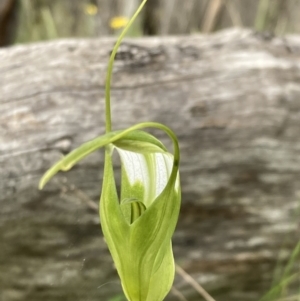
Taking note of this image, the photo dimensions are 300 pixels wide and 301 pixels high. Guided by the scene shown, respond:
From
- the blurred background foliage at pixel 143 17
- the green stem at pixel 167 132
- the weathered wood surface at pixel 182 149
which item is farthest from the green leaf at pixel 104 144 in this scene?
the blurred background foliage at pixel 143 17

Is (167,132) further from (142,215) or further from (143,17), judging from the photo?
(143,17)

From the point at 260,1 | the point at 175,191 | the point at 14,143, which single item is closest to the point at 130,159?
the point at 175,191

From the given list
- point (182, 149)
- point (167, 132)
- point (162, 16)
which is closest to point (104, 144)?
point (167, 132)

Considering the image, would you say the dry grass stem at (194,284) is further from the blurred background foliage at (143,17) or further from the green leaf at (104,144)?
the blurred background foliage at (143,17)

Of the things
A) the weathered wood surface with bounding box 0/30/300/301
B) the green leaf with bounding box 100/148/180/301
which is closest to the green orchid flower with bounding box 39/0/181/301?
the green leaf with bounding box 100/148/180/301

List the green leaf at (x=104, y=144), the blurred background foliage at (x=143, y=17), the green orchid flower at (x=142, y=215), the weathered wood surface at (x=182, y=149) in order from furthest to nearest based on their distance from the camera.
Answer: the blurred background foliage at (x=143, y=17)
the weathered wood surface at (x=182, y=149)
the green orchid flower at (x=142, y=215)
the green leaf at (x=104, y=144)

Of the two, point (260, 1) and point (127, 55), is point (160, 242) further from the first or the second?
point (260, 1)
